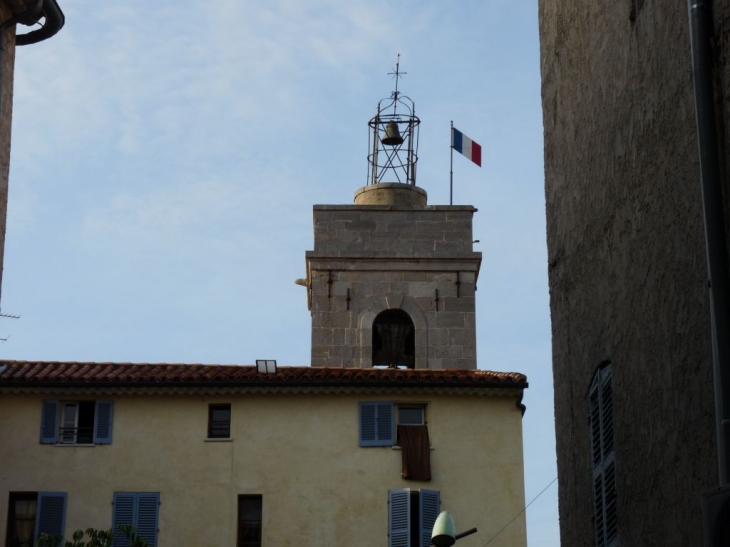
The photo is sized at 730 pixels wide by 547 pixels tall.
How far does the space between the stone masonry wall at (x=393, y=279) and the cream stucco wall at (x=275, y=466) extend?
26.2 feet

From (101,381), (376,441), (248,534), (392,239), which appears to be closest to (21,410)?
(101,381)

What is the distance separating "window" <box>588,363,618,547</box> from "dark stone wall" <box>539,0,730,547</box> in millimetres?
175

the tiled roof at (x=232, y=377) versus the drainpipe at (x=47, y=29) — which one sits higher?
the drainpipe at (x=47, y=29)

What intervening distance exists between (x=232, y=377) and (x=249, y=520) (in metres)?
2.67

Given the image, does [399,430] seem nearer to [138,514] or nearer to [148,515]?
[148,515]

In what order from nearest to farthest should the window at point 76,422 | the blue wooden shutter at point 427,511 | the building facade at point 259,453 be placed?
the blue wooden shutter at point 427,511 → the building facade at point 259,453 → the window at point 76,422

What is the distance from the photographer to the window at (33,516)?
2889 cm

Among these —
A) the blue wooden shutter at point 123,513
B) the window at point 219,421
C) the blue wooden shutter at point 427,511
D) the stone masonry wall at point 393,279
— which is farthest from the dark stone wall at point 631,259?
the stone masonry wall at point 393,279

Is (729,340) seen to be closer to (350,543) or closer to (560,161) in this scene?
(560,161)

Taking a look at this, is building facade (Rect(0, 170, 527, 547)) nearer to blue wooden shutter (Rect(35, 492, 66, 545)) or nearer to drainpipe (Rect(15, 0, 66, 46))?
blue wooden shutter (Rect(35, 492, 66, 545))

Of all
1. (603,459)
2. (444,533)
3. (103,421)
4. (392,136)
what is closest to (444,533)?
(444,533)

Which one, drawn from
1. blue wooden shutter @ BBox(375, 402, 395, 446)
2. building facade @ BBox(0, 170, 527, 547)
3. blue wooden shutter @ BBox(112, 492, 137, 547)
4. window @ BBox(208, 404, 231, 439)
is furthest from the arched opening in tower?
blue wooden shutter @ BBox(112, 492, 137, 547)

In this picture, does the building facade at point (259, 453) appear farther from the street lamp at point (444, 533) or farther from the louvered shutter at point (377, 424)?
the street lamp at point (444, 533)

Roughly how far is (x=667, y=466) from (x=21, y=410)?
2234cm
